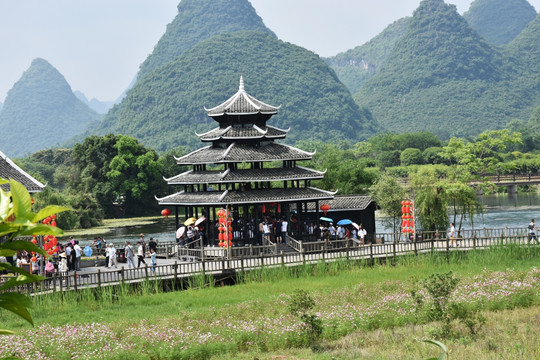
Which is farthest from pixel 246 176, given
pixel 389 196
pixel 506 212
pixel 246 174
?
pixel 506 212

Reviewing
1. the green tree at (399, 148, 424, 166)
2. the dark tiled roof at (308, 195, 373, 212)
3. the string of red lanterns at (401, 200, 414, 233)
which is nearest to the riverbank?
the dark tiled roof at (308, 195, 373, 212)

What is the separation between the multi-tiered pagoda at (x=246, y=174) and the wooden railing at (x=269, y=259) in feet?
12.3

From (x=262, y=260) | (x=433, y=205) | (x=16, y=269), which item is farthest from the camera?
(x=433, y=205)

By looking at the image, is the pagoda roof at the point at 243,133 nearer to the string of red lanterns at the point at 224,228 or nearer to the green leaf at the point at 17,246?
the string of red lanterns at the point at 224,228

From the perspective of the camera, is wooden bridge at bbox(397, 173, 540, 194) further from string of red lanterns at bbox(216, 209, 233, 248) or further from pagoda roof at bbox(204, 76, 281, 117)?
string of red lanterns at bbox(216, 209, 233, 248)

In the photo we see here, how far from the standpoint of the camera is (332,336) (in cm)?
1864

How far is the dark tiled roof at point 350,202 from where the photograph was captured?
129 feet

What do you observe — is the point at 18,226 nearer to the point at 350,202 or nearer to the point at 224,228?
the point at 224,228

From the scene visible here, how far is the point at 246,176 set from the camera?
37.2 meters

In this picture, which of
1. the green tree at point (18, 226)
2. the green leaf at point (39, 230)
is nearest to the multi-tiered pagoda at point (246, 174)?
the green tree at point (18, 226)

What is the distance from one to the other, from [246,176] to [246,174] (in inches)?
12.0

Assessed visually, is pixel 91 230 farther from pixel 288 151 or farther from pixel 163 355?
pixel 163 355

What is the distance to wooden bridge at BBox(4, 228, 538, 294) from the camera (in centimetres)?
2634

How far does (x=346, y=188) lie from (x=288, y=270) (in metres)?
28.6
